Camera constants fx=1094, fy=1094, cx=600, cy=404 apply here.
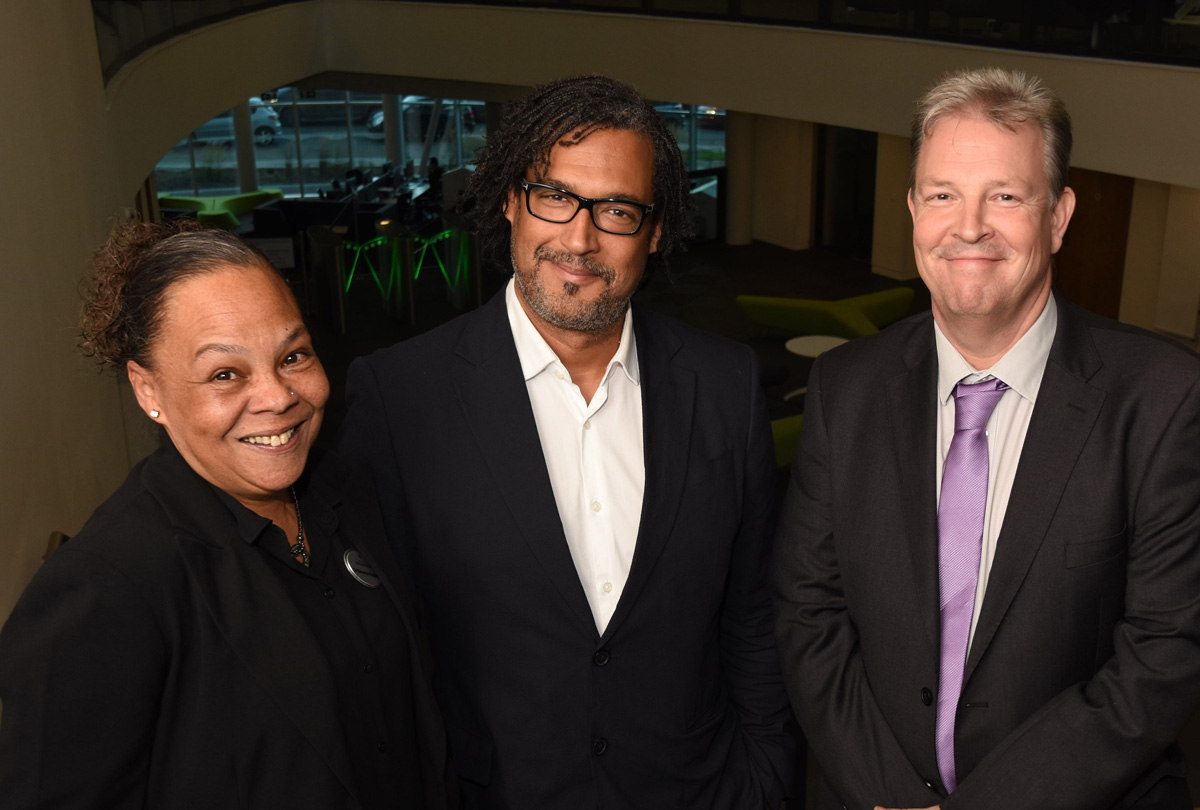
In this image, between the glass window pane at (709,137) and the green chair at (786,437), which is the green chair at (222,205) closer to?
the glass window pane at (709,137)

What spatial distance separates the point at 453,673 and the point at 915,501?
1.04 metres

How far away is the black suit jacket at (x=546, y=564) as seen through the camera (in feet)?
7.35

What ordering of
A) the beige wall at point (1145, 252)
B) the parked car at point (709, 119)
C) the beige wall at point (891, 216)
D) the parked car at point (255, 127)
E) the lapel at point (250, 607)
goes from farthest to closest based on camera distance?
the parked car at point (255, 127)
the parked car at point (709, 119)
the beige wall at point (891, 216)
the beige wall at point (1145, 252)
the lapel at point (250, 607)

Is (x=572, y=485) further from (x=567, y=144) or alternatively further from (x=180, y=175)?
(x=180, y=175)

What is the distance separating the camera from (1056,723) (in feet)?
6.60

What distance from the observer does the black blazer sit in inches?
60.4

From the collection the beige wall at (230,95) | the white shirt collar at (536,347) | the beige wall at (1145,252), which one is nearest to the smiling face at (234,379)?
the white shirt collar at (536,347)

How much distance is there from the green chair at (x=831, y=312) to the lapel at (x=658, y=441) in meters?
9.85

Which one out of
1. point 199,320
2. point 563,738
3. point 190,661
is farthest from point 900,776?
point 199,320

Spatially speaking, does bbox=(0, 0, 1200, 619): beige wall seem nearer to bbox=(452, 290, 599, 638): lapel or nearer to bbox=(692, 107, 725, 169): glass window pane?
bbox=(452, 290, 599, 638): lapel

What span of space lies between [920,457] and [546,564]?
0.77 meters

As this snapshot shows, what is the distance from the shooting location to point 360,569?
2.02 meters

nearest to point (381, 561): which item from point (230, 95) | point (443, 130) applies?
point (230, 95)

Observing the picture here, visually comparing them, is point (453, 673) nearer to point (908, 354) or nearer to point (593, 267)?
point (593, 267)
